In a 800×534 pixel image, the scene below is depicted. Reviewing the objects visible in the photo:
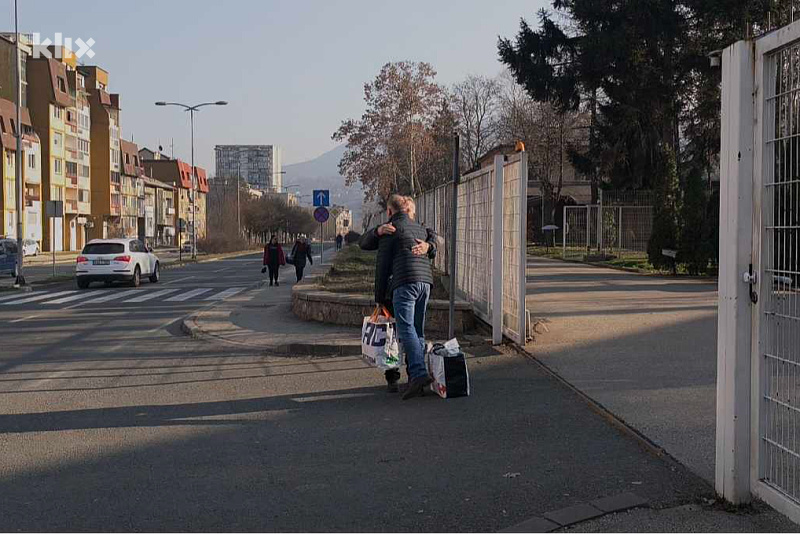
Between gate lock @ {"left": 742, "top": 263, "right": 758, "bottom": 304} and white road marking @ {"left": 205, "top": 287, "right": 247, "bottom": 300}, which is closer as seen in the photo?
gate lock @ {"left": 742, "top": 263, "right": 758, "bottom": 304}

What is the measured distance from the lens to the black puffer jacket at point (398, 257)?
7859mm

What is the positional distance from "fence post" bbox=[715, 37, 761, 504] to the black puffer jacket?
3827 mm

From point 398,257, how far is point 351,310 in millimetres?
5537

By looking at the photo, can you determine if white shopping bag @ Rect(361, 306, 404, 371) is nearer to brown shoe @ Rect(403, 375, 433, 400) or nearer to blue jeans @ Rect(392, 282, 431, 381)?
blue jeans @ Rect(392, 282, 431, 381)

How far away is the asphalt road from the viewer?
15.3 feet

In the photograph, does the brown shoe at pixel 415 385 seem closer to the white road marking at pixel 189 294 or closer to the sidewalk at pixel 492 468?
the sidewalk at pixel 492 468

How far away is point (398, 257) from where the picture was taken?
7.90m

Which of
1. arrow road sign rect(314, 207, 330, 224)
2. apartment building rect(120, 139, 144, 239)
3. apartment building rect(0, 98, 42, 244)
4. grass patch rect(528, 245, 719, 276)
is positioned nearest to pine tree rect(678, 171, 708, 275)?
grass patch rect(528, 245, 719, 276)

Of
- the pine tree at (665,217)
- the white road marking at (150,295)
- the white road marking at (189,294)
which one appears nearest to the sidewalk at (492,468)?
the white road marking at (189,294)

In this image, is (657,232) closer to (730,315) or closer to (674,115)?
(674,115)

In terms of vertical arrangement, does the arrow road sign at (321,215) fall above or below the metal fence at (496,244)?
above

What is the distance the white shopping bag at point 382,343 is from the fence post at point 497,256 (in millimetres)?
2892

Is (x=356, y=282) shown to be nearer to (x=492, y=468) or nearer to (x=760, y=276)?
(x=492, y=468)

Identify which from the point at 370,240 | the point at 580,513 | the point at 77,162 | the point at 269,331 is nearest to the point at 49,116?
the point at 77,162
